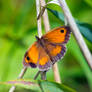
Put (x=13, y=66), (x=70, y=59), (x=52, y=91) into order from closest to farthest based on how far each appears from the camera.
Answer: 1. (x=52, y=91)
2. (x=13, y=66)
3. (x=70, y=59)

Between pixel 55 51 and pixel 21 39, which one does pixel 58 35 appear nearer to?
pixel 55 51

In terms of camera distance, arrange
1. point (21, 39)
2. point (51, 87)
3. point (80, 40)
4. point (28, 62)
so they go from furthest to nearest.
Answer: point (21, 39) < point (28, 62) < point (51, 87) < point (80, 40)

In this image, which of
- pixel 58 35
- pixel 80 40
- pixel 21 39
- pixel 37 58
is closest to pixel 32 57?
pixel 37 58

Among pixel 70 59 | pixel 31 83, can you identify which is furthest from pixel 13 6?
pixel 31 83

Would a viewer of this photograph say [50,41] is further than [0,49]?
No

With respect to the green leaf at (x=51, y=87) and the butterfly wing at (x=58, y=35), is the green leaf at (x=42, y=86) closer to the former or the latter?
the green leaf at (x=51, y=87)

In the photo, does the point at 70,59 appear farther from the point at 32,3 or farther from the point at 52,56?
the point at 52,56

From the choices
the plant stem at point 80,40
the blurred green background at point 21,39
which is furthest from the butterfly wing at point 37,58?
the blurred green background at point 21,39
